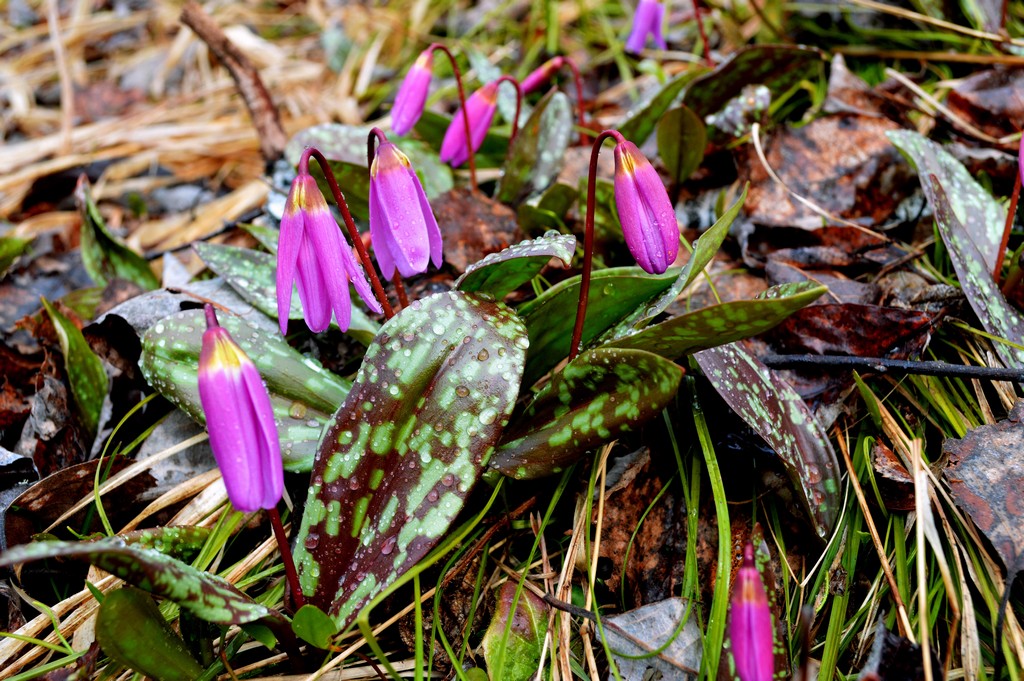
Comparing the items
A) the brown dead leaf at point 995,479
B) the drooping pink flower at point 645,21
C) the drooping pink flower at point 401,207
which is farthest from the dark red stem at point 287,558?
the drooping pink flower at point 645,21

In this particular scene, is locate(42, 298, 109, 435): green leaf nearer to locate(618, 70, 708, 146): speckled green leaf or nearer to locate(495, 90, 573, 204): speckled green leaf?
locate(495, 90, 573, 204): speckled green leaf

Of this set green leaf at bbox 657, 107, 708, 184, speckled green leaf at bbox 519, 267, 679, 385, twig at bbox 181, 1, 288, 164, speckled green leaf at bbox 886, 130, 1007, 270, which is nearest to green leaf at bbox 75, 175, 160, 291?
twig at bbox 181, 1, 288, 164

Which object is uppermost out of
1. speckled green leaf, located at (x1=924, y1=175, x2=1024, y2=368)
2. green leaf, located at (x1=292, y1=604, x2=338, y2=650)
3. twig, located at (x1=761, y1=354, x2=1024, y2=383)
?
speckled green leaf, located at (x1=924, y1=175, x2=1024, y2=368)

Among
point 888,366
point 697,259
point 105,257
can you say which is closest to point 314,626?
point 697,259

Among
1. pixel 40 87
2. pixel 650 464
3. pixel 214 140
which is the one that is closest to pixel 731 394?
pixel 650 464

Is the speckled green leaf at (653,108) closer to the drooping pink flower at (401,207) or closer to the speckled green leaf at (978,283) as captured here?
the speckled green leaf at (978,283)

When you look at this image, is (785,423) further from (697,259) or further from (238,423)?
(238,423)
